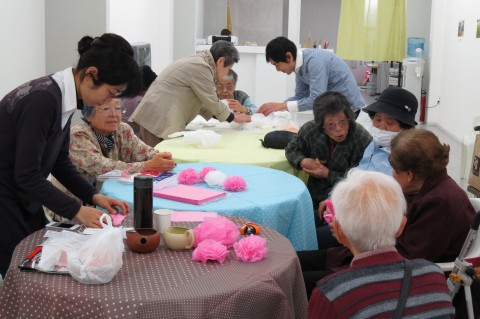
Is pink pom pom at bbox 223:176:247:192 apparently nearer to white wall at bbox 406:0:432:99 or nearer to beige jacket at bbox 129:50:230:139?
beige jacket at bbox 129:50:230:139

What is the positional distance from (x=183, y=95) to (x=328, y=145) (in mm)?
1549

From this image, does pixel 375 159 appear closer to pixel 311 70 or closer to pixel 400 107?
pixel 400 107

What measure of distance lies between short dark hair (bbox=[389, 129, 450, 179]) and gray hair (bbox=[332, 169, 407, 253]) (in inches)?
29.8

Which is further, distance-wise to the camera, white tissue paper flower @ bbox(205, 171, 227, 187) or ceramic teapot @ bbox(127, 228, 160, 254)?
white tissue paper flower @ bbox(205, 171, 227, 187)

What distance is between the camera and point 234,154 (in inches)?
154

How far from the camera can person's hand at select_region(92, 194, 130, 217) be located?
238cm

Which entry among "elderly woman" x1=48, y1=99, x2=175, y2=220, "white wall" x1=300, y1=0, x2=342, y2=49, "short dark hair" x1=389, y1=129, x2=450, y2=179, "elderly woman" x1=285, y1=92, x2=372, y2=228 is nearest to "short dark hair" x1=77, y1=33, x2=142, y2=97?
"elderly woman" x1=48, y1=99, x2=175, y2=220

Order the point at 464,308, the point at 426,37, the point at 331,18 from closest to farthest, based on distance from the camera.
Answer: the point at 464,308
the point at 426,37
the point at 331,18

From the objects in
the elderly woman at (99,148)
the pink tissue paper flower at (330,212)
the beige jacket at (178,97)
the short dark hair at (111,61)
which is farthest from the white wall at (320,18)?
the short dark hair at (111,61)

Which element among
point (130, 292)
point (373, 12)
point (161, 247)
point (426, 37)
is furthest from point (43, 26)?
point (426, 37)

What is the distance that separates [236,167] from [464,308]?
5.17ft

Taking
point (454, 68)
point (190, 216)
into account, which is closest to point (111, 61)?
point (190, 216)

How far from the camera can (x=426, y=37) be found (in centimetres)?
1152

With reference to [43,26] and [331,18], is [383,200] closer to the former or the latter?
[43,26]
